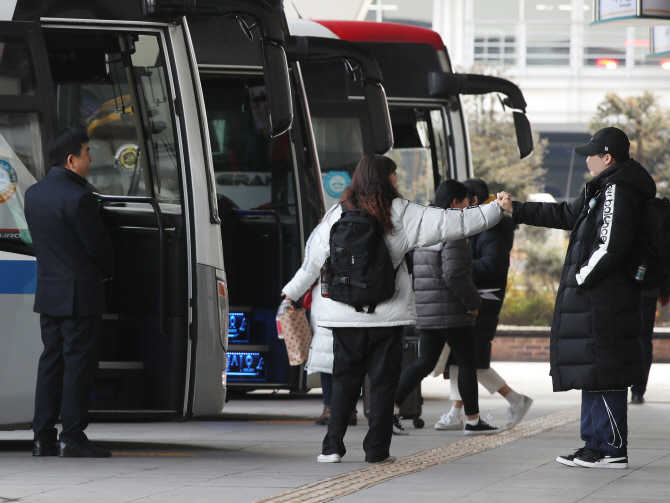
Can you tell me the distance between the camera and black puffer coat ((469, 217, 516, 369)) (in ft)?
30.2

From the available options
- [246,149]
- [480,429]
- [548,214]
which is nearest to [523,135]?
[246,149]

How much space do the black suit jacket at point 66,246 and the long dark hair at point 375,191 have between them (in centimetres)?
140

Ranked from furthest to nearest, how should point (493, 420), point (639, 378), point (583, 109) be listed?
point (583, 109) → point (493, 420) → point (639, 378)

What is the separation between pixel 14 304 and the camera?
6.76 metres

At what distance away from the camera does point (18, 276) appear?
22.2 ft

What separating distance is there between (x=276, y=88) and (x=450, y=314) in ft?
7.23

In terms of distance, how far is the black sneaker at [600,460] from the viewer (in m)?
6.69

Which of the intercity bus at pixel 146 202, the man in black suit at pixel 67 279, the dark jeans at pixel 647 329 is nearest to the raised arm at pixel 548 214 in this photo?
the intercity bus at pixel 146 202

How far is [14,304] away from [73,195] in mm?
689

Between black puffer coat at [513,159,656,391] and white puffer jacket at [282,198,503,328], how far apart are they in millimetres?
514

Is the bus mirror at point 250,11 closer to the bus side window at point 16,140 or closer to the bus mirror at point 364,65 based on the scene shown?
the bus side window at point 16,140

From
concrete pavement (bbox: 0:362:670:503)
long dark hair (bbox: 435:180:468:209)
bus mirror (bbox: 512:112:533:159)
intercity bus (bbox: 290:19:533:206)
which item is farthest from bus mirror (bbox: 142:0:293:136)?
bus mirror (bbox: 512:112:533:159)

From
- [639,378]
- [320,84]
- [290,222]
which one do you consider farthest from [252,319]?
[639,378]

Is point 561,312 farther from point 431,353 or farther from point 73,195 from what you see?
point 73,195
